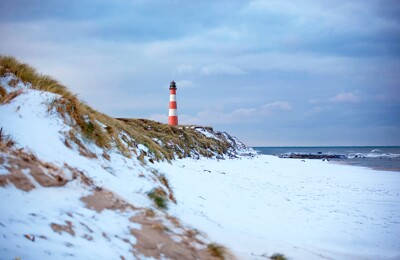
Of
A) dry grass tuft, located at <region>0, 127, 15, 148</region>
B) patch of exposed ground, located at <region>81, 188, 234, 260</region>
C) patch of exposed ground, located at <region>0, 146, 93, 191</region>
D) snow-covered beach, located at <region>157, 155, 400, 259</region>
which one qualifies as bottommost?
snow-covered beach, located at <region>157, 155, 400, 259</region>

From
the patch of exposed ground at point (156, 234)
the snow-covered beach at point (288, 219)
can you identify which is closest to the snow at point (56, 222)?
the patch of exposed ground at point (156, 234)

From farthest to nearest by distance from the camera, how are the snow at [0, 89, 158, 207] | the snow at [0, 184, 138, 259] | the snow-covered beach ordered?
1. the snow-covered beach
2. the snow at [0, 89, 158, 207]
3. the snow at [0, 184, 138, 259]

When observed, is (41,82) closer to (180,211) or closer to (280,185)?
(180,211)

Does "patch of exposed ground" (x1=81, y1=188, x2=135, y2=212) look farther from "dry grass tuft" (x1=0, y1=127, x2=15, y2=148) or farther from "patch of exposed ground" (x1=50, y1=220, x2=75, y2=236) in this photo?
"dry grass tuft" (x1=0, y1=127, x2=15, y2=148)

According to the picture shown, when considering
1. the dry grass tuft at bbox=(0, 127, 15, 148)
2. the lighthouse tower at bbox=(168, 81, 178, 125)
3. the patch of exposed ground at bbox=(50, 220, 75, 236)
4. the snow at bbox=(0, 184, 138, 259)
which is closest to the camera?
the snow at bbox=(0, 184, 138, 259)

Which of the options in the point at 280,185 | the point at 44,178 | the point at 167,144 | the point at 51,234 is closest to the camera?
the point at 51,234

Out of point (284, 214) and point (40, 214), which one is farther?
point (284, 214)

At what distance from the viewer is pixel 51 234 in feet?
9.66

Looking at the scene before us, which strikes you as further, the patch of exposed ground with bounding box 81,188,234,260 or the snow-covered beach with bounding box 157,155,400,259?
the snow-covered beach with bounding box 157,155,400,259

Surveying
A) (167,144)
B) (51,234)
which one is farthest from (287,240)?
(167,144)

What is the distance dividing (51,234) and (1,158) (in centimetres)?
117

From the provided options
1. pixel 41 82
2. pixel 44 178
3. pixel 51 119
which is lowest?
pixel 44 178

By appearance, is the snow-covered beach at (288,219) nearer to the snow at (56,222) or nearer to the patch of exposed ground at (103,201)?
the patch of exposed ground at (103,201)

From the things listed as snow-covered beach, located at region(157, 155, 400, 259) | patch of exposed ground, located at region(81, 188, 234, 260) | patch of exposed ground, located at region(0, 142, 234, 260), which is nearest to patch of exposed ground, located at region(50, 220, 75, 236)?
patch of exposed ground, located at region(0, 142, 234, 260)
